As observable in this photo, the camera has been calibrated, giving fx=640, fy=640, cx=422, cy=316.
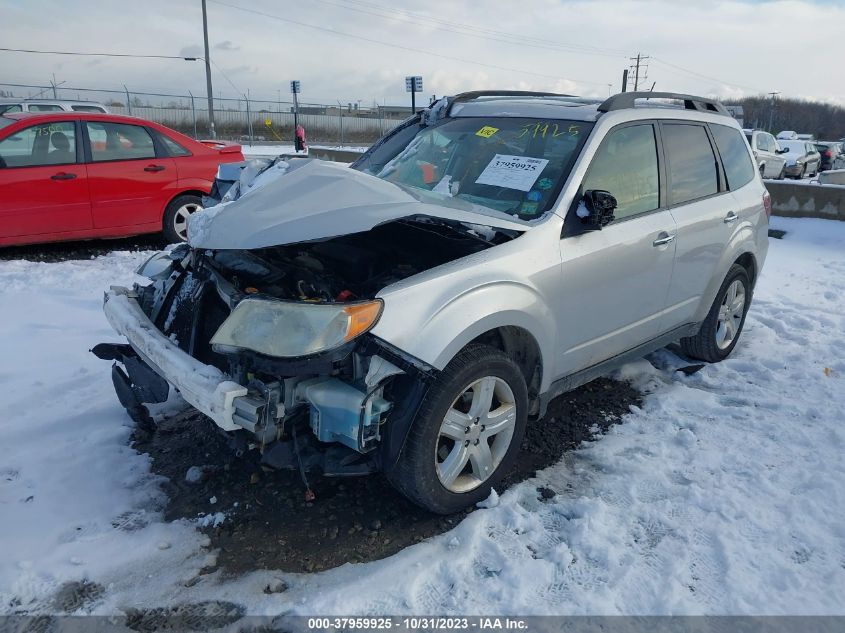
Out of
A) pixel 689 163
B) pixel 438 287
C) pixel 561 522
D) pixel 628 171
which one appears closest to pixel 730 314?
pixel 689 163

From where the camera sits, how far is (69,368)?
4.34 m

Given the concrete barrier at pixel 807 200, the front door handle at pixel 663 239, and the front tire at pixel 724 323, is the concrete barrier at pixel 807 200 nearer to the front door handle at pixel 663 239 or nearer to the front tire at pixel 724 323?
the front tire at pixel 724 323

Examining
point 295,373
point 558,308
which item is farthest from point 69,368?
point 558,308

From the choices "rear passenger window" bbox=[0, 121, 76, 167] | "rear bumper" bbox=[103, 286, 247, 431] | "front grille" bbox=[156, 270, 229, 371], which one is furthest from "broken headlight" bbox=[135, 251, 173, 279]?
"rear passenger window" bbox=[0, 121, 76, 167]

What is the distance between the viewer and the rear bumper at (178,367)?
8.17 ft

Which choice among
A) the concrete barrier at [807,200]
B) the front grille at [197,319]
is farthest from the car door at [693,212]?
the concrete barrier at [807,200]

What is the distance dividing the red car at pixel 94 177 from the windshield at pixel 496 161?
4.60m

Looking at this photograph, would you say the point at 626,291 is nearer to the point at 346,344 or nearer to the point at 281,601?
the point at 346,344

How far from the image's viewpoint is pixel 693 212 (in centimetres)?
422

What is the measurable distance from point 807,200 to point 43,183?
10.9 metres

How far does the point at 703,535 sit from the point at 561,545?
68 cm

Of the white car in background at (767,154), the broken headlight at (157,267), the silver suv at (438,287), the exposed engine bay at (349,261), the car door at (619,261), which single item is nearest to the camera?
the silver suv at (438,287)

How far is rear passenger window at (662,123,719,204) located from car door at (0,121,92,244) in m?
6.29

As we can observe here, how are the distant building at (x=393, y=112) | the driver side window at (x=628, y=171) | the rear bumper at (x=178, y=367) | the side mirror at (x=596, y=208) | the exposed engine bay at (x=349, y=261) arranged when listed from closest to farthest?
the rear bumper at (x=178, y=367) < the exposed engine bay at (x=349, y=261) < the side mirror at (x=596, y=208) < the driver side window at (x=628, y=171) < the distant building at (x=393, y=112)
